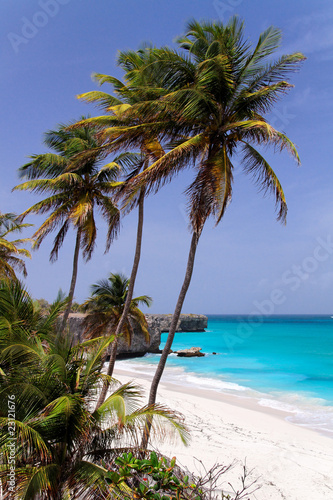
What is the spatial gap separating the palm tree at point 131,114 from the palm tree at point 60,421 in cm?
325

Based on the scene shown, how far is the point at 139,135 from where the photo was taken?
813 cm

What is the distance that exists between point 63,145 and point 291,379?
2310 centimetres

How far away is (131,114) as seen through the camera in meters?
7.99

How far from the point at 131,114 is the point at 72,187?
17.3ft

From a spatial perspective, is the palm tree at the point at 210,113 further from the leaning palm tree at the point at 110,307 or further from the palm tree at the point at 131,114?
the leaning palm tree at the point at 110,307

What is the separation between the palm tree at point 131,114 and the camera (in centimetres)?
798

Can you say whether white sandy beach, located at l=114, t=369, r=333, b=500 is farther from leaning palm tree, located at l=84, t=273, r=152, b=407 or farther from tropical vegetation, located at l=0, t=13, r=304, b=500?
leaning palm tree, located at l=84, t=273, r=152, b=407

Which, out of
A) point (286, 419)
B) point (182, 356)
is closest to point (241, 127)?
point (286, 419)

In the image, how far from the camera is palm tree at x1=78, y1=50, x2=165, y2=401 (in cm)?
798

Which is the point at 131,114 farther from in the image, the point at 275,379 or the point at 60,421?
the point at 275,379

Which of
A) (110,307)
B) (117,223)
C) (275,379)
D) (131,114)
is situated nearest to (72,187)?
(117,223)

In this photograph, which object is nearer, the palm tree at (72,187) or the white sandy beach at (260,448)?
the white sandy beach at (260,448)

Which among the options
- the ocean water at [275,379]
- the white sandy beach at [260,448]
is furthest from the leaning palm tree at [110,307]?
the ocean water at [275,379]

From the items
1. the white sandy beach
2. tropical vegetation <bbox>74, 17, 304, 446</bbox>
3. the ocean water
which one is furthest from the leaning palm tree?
tropical vegetation <bbox>74, 17, 304, 446</bbox>
